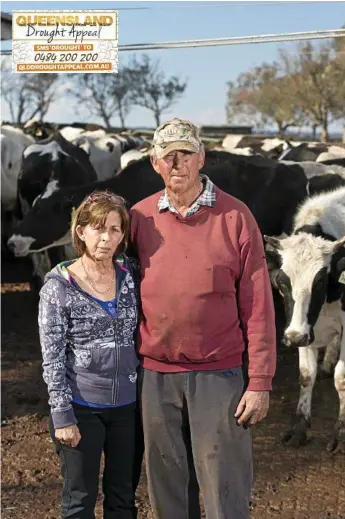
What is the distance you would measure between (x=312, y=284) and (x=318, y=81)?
1433 inches

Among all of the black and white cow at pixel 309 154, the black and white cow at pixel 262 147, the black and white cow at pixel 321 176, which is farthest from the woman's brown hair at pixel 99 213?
the black and white cow at pixel 262 147

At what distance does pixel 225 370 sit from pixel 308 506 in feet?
5.69

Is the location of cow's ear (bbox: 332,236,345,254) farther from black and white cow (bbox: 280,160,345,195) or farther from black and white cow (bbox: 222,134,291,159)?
black and white cow (bbox: 222,134,291,159)

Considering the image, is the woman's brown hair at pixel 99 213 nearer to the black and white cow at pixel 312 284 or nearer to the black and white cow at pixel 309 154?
the black and white cow at pixel 312 284

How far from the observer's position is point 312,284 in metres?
4.72

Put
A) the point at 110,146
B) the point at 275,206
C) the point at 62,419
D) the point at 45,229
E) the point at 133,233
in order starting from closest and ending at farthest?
the point at 62,419
the point at 133,233
the point at 275,206
the point at 45,229
the point at 110,146

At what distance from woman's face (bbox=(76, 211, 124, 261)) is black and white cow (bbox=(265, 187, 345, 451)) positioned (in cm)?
201

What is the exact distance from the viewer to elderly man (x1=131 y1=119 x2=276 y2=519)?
9.40ft

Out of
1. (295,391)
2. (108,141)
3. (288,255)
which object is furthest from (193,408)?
(108,141)

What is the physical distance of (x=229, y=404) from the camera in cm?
291

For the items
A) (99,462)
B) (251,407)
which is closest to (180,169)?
(251,407)

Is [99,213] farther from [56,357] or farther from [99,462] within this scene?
[99,462]

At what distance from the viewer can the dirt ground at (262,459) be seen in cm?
412

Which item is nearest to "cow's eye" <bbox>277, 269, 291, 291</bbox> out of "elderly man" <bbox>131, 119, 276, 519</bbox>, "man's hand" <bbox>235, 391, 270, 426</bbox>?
"elderly man" <bbox>131, 119, 276, 519</bbox>
